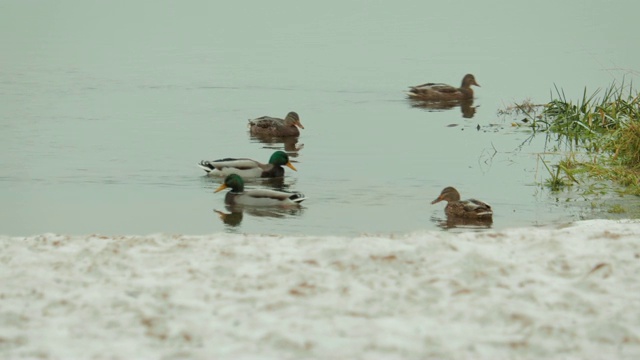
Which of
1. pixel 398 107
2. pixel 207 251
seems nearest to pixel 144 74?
pixel 398 107

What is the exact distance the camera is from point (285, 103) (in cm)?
2402

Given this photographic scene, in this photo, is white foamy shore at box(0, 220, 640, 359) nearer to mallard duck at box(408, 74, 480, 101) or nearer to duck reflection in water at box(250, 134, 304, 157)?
duck reflection in water at box(250, 134, 304, 157)

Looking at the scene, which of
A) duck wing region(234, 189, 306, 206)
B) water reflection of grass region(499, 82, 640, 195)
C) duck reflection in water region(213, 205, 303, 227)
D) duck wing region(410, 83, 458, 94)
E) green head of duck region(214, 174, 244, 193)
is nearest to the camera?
duck reflection in water region(213, 205, 303, 227)

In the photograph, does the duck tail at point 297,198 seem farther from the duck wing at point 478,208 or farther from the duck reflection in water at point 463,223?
the duck wing at point 478,208

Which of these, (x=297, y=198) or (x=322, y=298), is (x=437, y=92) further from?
(x=322, y=298)

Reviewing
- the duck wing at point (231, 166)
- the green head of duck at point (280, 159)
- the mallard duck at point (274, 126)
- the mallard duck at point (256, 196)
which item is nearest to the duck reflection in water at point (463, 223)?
the mallard duck at point (256, 196)

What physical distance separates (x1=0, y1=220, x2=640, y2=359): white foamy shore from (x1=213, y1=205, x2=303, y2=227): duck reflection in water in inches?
180

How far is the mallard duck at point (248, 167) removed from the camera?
1648 cm

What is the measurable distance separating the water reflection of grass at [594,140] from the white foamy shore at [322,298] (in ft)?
19.2

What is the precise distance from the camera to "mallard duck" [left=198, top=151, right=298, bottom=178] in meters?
16.5

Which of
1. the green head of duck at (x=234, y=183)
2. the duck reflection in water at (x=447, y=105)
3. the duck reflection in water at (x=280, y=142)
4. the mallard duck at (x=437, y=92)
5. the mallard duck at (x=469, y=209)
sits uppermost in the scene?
the mallard duck at (x=437, y=92)

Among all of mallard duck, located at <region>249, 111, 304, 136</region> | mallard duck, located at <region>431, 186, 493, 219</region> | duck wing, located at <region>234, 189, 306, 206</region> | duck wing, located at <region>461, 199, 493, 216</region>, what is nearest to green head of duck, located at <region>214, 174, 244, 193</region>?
duck wing, located at <region>234, 189, 306, 206</region>

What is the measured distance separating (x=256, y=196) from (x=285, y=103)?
9.17m

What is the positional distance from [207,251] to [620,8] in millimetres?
36538
